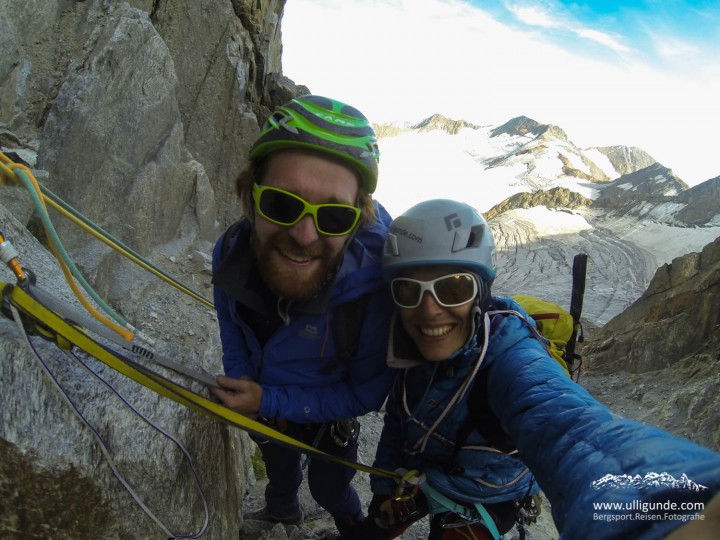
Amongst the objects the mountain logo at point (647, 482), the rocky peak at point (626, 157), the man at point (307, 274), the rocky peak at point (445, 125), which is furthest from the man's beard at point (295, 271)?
the rocky peak at point (445, 125)

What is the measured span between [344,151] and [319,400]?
153 cm

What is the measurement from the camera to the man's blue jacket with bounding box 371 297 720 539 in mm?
1189

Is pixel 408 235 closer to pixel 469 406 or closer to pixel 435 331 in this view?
pixel 435 331

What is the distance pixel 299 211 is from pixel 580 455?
5.60 ft

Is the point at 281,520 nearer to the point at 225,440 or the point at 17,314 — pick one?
the point at 225,440

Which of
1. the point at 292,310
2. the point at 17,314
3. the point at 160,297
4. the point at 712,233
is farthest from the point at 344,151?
the point at 712,233

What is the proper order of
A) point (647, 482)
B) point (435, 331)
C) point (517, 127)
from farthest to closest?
1. point (517, 127)
2. point (435, 331)
3. point (647, 482)

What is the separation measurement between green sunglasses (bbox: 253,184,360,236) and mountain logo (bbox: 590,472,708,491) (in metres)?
1.64

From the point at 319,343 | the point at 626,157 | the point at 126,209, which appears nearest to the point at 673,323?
the point at 319,343

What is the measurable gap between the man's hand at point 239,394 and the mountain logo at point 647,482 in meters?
1.87

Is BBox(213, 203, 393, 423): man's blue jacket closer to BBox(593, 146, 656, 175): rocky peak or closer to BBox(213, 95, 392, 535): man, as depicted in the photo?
BBox(213, 95, 392, 535): man


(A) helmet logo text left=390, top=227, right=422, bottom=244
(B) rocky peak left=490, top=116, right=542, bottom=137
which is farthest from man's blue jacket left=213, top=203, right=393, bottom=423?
(B) rocky peak left=490, top=116, right=542, bottom=137

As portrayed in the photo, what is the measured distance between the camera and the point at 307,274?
2.49m

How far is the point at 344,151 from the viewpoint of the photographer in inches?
98.2
